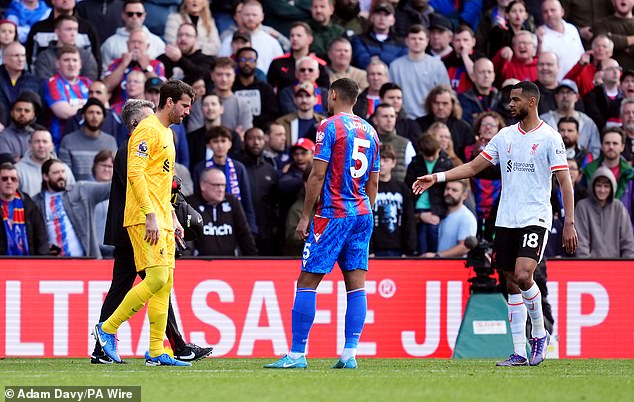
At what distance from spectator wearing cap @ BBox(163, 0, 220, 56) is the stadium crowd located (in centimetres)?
2

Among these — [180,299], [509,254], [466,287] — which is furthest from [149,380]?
[466,287]

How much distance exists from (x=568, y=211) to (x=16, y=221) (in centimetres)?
668

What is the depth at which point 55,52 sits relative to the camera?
17891mm

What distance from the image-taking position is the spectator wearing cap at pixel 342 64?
1861 cm

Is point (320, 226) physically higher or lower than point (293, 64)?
lower

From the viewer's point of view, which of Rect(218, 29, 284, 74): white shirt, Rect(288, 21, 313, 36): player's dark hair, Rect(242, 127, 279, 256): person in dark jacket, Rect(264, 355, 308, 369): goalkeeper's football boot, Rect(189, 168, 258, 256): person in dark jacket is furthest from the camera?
Rect(218, 29, 284, 74): white shirt

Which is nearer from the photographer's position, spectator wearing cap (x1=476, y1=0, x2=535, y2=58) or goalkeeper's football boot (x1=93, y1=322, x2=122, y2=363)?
goalkeeper's football boot (x1=93, y1=322, x2=122, y2=363)

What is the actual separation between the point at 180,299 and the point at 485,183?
4416mm

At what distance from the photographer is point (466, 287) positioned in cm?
1534

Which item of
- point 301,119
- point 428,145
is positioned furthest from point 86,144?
point 428,145

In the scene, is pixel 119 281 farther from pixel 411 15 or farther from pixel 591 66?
pixel 591 66

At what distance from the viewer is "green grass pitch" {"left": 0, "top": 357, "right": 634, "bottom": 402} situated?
8852mm

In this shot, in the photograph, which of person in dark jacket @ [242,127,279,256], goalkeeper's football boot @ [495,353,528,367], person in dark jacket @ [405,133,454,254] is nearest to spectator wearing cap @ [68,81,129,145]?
person in dark jacket @ [242,127,279,256]

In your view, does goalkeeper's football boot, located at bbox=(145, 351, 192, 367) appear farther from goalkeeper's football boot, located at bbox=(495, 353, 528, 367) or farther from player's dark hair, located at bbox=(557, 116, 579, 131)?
player's dark hair, located at bbox=(557, 116, 579, 131)
